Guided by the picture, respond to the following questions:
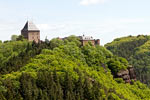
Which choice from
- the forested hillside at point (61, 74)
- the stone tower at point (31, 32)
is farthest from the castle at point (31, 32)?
the forested hillside at point (61, 74)

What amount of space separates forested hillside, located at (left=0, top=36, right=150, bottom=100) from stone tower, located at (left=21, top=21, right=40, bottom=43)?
930cm

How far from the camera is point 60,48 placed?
13488cm

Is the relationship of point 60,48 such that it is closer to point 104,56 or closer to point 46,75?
point 104,56

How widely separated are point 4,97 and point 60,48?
197ft

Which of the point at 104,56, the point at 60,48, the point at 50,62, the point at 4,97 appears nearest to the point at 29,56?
the point at 50,62

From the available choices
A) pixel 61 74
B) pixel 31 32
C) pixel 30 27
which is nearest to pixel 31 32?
pixel 31 32

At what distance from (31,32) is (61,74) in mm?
56039

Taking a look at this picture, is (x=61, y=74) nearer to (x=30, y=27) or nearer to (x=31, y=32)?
(x=31, y=32)

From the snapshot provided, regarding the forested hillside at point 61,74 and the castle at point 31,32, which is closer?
the forested hillside at point 61,74

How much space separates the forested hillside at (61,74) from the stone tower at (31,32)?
9305mm

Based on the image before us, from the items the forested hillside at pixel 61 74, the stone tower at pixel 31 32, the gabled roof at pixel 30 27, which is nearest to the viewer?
the forested hillside at pixel 61 74

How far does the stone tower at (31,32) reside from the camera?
153750 mm

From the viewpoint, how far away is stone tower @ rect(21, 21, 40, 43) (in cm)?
15375

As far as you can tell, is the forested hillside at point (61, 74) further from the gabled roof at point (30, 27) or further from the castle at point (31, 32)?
the gabled roof at point (30, 27)
